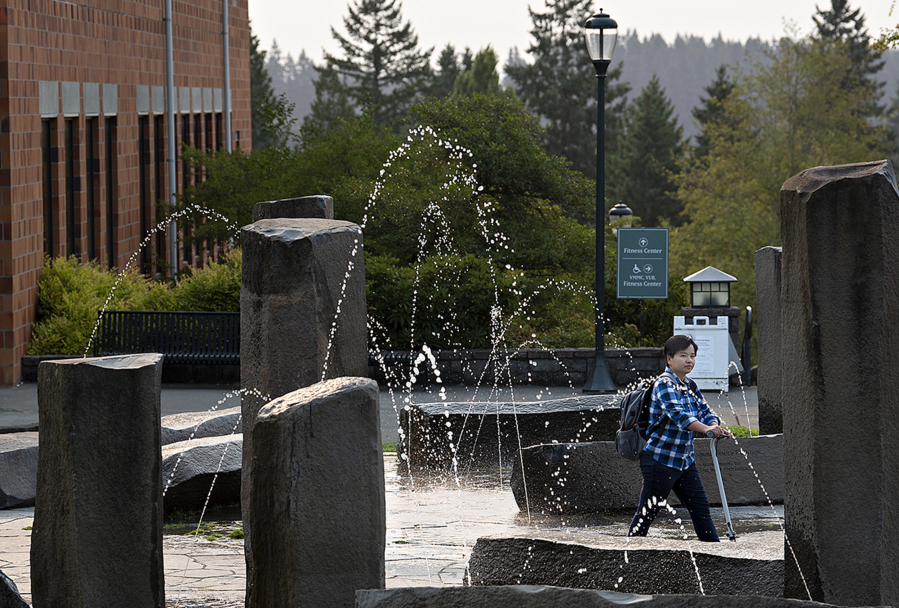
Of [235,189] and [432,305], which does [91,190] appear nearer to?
[235,189]

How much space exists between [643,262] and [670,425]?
10446 mm

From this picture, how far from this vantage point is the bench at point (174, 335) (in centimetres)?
1667

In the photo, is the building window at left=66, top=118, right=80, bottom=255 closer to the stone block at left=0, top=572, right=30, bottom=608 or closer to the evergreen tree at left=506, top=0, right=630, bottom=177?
the stone block at left=0, top=572, right=30, bottom=608

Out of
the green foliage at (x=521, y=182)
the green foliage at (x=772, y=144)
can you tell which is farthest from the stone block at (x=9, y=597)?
the green foliage at (x=772, y=144)

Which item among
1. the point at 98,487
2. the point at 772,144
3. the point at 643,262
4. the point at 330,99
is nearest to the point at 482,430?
the point at 98,487

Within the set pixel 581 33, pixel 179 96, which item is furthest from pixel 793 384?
pixel 581 33

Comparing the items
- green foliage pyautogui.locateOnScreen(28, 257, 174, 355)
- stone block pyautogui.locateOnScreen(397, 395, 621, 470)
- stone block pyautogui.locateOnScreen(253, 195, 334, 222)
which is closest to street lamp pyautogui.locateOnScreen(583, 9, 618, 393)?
stone block pyautogui.locateOnScreen(397, 395, 621, 470)

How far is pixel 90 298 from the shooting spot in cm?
1822

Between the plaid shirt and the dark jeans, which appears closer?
the plaid shirt

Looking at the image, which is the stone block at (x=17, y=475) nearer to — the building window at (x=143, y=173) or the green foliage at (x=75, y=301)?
the green foliage at (x=75, y=301)

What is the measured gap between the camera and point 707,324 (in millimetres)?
16875

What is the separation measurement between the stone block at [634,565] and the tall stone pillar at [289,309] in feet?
4.92

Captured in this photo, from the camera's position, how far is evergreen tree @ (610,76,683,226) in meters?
63.7

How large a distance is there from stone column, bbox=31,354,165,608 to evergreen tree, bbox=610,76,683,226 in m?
59.2
